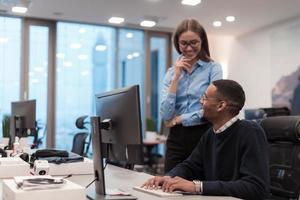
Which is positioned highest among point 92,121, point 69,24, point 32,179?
point 69,24

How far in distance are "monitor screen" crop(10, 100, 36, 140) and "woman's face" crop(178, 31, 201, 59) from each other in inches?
54.9

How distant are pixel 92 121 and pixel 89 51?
6.38 metres

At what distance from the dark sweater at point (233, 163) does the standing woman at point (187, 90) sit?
254 millimetres

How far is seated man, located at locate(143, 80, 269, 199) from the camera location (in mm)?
1727

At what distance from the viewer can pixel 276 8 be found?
6.49 meters

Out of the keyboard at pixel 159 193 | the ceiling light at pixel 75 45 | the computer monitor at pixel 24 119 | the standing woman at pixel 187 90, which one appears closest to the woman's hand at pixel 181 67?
the standing woman at pixel 187 90

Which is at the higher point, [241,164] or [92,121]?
[92,121]

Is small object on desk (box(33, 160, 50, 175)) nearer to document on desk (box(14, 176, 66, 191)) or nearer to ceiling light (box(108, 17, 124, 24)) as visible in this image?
document on desk (box(14, 176, 66, 191))

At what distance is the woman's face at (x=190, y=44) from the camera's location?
2.38 metres

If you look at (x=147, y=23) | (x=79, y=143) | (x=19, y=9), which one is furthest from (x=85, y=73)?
(x=79, y=143)

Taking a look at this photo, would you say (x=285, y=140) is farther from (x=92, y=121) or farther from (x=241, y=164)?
(x=92, y=121)

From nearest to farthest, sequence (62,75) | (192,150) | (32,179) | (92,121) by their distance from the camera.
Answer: (32,179) < (92,121) < (192,150) < (62,75)

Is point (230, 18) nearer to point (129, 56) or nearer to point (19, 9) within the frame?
point (129, 56)

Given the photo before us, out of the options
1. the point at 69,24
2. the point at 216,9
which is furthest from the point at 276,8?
the point at 69,24
